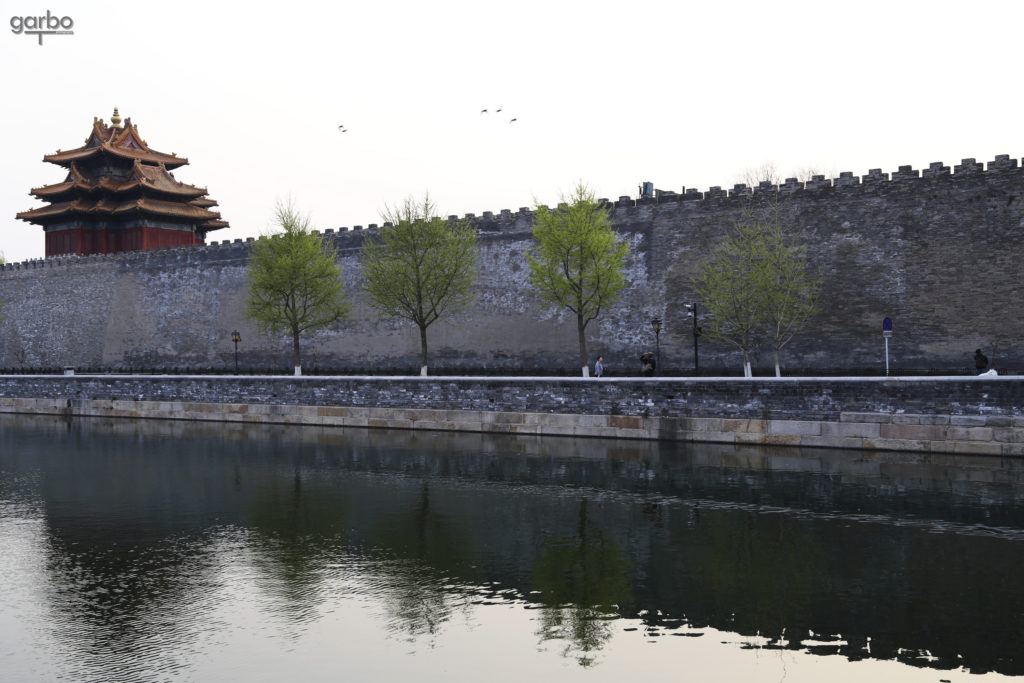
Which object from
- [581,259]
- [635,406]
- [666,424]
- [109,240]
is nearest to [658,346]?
[581,259]

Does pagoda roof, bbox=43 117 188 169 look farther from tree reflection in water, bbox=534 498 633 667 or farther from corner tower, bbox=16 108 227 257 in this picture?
tree reflection in water, bbox=534 498 633 667

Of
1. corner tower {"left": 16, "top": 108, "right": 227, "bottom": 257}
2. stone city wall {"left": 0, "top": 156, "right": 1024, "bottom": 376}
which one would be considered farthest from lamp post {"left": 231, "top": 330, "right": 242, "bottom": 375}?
corner tower {"left": 16, "top": 108, "right": 227, "bottom": 257}

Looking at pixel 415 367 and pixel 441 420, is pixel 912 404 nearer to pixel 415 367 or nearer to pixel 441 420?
pixel 441 420

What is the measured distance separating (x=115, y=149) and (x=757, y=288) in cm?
3410

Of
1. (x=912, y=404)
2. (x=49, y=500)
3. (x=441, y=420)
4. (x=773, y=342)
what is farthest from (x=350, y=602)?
(x=773, y=342)

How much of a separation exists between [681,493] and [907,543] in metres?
3.82

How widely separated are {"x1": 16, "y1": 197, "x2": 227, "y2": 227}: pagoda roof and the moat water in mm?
28857

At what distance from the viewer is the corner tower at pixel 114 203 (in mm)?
43719

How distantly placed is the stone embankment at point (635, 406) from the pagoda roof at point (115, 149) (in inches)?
803

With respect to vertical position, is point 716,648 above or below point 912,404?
below

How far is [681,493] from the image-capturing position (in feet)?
45.4

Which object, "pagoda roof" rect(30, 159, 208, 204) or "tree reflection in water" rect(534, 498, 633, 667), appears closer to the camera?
"tree reflection in water" rect(534, 498, 633, 667)

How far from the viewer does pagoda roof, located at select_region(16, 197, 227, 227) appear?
1705 inches

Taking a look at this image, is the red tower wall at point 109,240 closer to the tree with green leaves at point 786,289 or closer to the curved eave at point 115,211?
the curved eave at point 115,211
